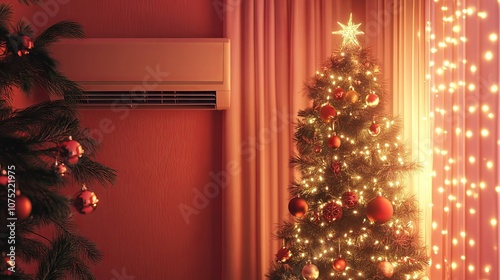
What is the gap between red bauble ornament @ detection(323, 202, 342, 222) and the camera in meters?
2.25

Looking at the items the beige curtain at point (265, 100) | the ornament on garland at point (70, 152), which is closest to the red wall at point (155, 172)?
the beige curtain at point (265, 100)

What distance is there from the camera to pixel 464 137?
2.09 m

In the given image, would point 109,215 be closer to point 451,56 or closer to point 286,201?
point 286,201

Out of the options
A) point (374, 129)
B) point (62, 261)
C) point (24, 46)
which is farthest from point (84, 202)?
point (374, 129)

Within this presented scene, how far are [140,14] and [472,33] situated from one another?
198 cm

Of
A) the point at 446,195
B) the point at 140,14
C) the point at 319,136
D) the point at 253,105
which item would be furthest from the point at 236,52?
the point at 446,195

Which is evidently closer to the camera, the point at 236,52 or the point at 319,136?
the point at 319,136

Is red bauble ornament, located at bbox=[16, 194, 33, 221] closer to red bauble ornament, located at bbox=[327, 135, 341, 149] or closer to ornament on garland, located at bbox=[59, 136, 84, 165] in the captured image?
ornament on garland, located at bbox=[59, 136, 84, 165]

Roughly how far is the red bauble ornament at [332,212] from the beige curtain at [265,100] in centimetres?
84

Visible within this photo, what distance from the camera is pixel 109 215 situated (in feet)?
10.4

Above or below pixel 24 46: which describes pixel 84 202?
below

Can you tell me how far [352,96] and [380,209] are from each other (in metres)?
0.53

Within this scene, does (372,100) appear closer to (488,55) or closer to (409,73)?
(488,55)

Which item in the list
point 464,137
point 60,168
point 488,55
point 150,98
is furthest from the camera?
point 150,98
